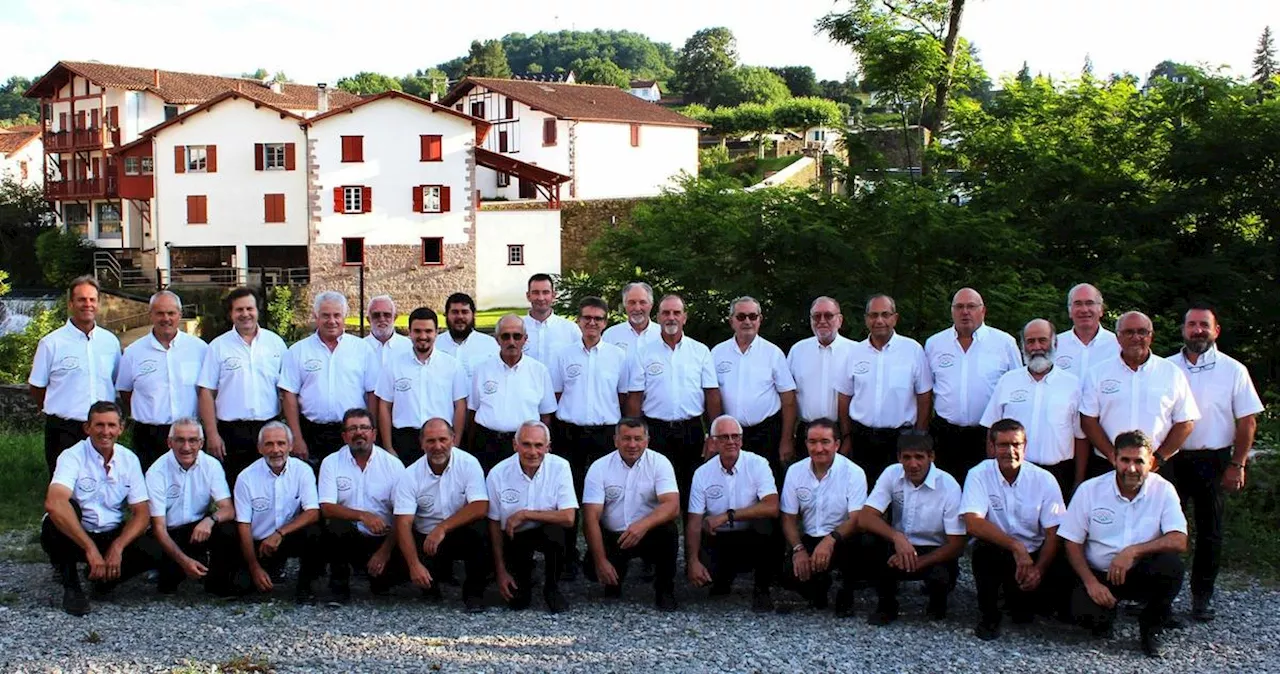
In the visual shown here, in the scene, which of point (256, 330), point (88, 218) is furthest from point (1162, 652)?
point (88, 218)

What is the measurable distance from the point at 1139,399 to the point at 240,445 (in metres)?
5.84

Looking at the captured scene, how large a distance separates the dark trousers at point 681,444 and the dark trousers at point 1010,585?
2.14 meters

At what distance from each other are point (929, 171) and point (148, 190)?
42157 mm

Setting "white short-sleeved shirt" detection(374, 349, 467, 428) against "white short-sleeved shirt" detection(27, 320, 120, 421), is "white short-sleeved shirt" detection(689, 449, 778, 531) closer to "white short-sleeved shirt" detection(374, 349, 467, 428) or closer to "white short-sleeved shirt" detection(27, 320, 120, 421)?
"white short-sleeved shirt" detection(374, 349, 467, 428)

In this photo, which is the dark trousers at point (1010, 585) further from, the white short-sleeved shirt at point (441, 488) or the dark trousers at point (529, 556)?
the white short-sleeved shirt at point (441, 488)

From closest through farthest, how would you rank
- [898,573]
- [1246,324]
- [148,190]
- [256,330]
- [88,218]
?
[898,573] < [256,330] < [1246,324] < [148,190] < [88,218]

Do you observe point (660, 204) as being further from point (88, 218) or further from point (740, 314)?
point (88, 218)

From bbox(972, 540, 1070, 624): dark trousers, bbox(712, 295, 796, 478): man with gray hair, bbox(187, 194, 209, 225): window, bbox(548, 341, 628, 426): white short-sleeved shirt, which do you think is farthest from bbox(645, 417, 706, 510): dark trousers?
bbox(187, 194, 209, 225): window

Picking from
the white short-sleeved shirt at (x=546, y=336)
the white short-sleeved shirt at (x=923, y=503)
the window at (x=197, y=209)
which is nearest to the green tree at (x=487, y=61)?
the window at (x=197, y=209)

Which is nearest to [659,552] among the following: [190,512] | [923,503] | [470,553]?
[470,553]

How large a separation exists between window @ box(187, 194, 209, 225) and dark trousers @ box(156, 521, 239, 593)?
4302 centimetres

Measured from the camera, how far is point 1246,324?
1377cm

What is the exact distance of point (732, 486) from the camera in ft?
27.1

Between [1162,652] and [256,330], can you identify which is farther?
[256,330]
